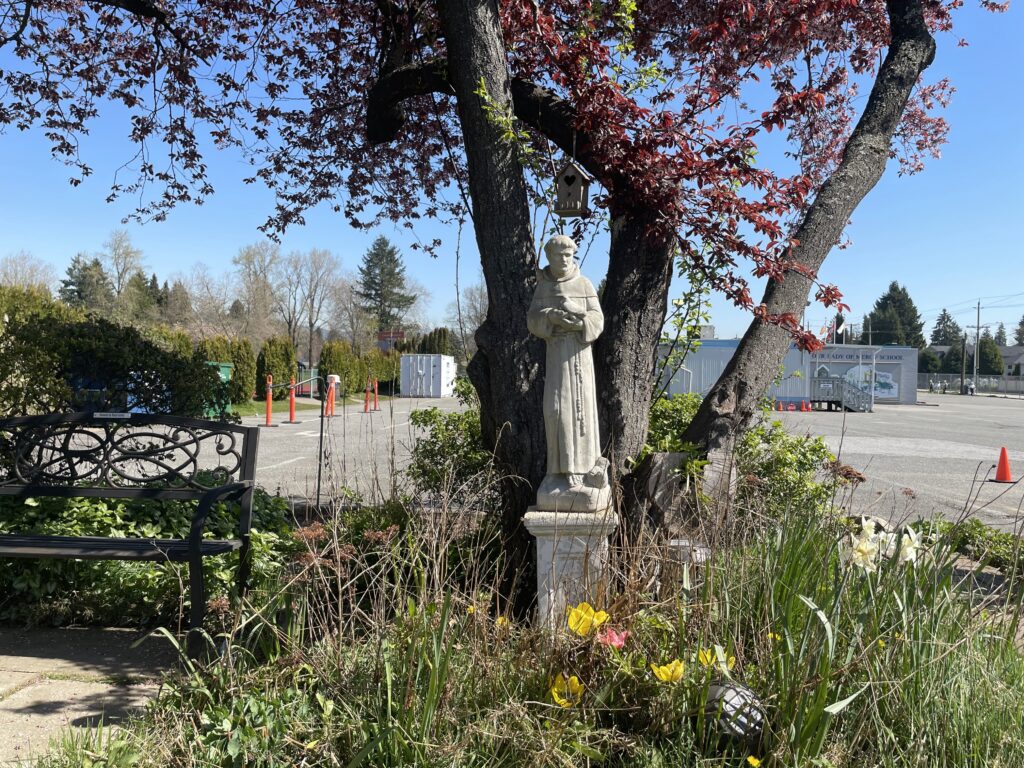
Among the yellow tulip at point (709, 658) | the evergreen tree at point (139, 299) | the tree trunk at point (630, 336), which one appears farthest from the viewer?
the evergreen tree at point (139, 299)

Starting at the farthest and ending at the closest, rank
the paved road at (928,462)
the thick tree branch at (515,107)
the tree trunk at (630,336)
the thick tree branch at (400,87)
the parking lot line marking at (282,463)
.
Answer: the parking lot line marking at (282,463), the paved road at (928,462), the thick tree branch at (400,87), the thick tree branch at (515,107), the tree trunk at (630,336)

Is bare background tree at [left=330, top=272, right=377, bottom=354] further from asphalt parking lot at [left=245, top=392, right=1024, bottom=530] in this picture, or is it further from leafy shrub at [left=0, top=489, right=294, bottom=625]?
leafy shrub at [left=0, top=489, right=294, bottom=625]

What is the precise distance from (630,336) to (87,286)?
65.2 m

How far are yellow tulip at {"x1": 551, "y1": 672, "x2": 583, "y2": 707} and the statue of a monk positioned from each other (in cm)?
123

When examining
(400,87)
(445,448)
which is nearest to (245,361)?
(445,448)

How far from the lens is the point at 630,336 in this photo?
457cm

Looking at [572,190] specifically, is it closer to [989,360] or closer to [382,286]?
[382,286]

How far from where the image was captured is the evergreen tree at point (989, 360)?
8619cm

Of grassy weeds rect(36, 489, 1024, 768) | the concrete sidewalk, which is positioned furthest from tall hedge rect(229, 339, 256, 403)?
grassy weeds rect(36, 489, 1024, 768)

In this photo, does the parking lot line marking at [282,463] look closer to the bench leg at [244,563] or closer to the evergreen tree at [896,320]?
the bench leg at [244,563]

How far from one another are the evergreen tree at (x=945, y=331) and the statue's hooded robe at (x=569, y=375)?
117130 mm

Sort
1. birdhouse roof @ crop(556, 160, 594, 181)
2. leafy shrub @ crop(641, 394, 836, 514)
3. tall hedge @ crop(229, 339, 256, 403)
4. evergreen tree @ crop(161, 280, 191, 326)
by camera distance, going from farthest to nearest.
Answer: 1. evergreen tree @ crop(161, 280, 191, 326)
2. tall hedge @ crop(229, 339, 256, 403)
3. leafy shrub @ crop(641, 394, 836, 514)
4. birdhouse roof @ crop(556, 160, 594, 181)

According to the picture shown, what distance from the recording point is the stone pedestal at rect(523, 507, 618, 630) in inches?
116

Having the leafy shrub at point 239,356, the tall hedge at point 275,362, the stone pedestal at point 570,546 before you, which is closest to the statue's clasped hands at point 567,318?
the stone pedestal at point 570,546
